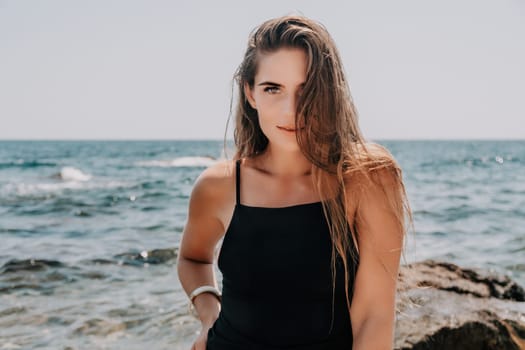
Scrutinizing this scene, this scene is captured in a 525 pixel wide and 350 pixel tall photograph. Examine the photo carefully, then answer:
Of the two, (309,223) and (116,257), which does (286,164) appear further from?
(116,257)

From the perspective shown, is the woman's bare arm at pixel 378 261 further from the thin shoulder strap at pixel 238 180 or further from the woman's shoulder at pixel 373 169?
the thin shoulder strap at pixel 238 180

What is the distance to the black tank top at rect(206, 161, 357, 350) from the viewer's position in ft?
6.49

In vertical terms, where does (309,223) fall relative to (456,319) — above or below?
above

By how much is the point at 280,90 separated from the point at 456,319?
2.53 m

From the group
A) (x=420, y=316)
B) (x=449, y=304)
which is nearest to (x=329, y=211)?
(x=420, y=316)

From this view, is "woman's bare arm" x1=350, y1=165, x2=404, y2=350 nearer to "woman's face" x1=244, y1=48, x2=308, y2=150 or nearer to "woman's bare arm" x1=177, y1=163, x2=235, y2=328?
"woman's face" x1=244, y1=48, x2=308, y2=150

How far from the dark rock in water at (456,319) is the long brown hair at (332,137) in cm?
136

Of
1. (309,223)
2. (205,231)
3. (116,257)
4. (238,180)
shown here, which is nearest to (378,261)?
(309,223)

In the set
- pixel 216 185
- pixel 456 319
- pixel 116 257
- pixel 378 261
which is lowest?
pixel 116 257

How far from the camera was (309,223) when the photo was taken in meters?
2.02

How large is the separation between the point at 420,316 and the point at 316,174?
221 centimetres

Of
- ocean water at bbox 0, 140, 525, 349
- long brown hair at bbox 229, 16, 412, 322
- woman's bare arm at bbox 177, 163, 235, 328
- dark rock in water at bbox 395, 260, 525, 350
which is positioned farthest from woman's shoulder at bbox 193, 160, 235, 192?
dark rock in water at bbox 395, 260, 525, 350

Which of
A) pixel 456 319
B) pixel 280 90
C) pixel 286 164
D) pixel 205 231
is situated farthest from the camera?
pixel 456 319

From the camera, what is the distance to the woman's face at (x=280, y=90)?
2.05 m
